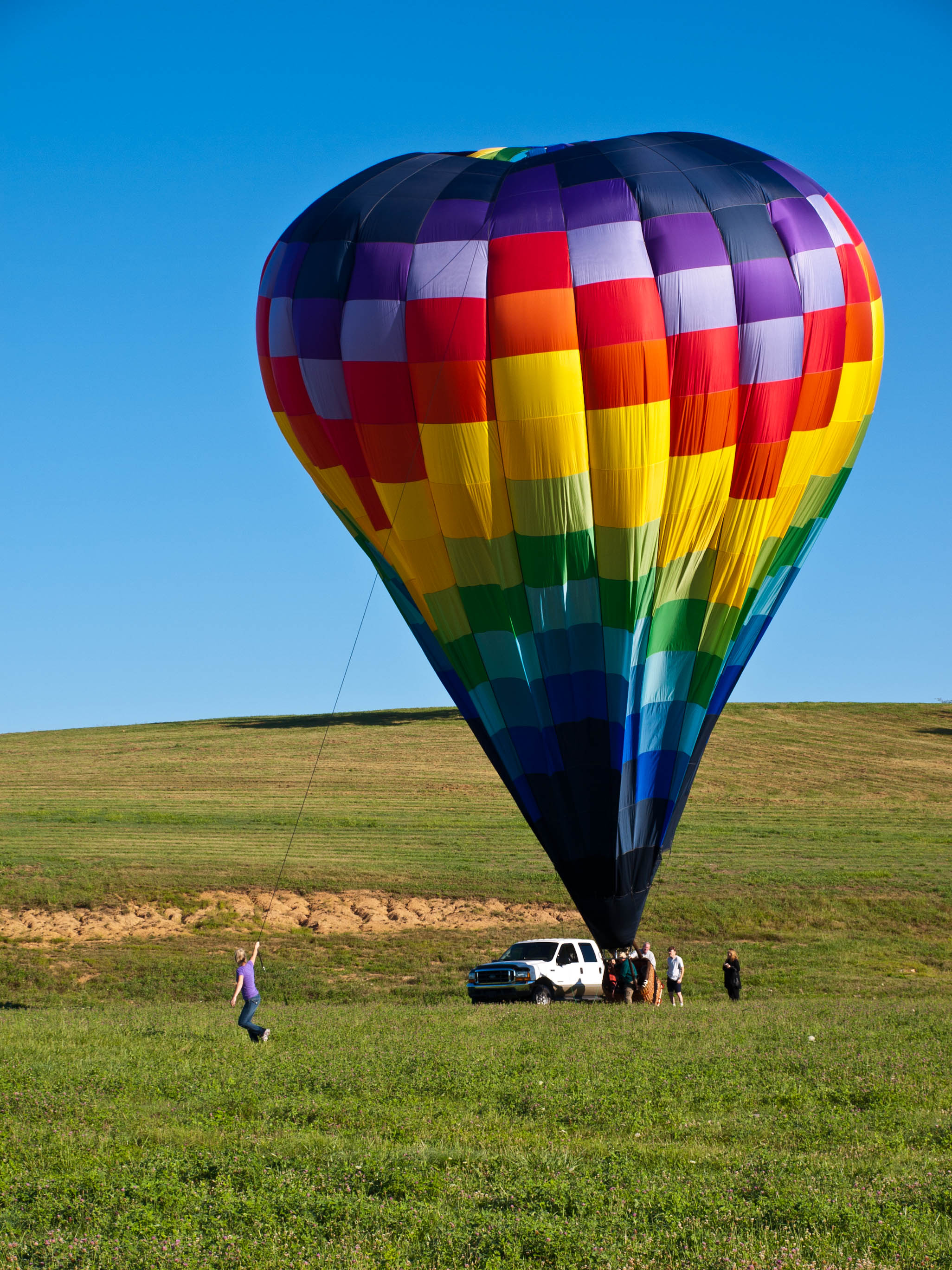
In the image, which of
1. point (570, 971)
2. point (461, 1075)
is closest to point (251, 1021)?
point (461, 1075)

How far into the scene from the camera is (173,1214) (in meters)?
9.49

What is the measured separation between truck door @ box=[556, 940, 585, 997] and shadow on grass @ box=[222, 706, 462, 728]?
39.5 meters

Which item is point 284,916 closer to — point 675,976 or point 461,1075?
point 675,976

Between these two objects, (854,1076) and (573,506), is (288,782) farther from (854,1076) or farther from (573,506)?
(854,1076)

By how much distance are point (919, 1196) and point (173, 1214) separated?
18.5 ft

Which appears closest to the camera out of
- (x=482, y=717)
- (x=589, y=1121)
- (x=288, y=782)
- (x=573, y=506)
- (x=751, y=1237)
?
(x=751, y=1237)

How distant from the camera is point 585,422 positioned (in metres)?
19.4

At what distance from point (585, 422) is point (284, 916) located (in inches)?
702

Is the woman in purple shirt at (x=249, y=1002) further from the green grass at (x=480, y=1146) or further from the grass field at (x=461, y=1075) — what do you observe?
the grass field at (x=461, y=1075)

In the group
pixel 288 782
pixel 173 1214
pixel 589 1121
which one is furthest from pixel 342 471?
pixel 288 782

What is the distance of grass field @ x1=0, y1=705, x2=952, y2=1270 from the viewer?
8992 millimetres

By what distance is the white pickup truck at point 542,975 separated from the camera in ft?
78.2

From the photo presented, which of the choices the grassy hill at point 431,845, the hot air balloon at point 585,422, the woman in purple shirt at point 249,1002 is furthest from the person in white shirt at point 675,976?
the woman in purple shirt at point 249,1002

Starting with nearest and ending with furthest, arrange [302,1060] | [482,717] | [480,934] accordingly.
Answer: [302,1060] < [482,717] < [480,934]
